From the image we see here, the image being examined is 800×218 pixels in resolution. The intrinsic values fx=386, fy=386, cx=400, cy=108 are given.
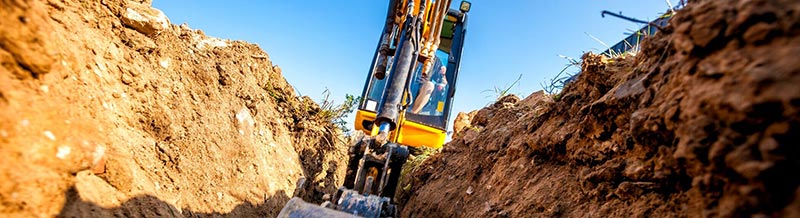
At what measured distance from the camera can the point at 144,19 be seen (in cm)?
321

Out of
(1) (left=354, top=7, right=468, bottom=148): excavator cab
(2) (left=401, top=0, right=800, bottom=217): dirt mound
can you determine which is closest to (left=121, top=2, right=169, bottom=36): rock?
(1) (left=354, top=7, right=468, bottom=148): excavator cab

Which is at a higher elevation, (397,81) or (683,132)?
(397,81)

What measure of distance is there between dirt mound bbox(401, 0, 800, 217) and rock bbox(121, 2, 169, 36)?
9.83ft

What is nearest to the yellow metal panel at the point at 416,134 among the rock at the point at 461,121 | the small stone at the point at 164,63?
the rock at the point at 461,121

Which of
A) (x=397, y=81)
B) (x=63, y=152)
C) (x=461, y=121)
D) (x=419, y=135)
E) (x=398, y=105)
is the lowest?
(x=63, y=152)

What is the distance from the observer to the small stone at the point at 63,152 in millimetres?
1440

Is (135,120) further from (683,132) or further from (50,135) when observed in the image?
(683,132)

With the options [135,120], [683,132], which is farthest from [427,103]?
[683,132]

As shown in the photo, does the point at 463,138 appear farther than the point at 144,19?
Yes

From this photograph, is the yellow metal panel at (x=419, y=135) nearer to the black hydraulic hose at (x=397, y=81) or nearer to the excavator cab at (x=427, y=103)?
the excavator cab at (x=427, y=103)

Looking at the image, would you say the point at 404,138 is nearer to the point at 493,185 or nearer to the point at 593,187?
the point at 493,185

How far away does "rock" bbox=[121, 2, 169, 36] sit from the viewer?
3074mm

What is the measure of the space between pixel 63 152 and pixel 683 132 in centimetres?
209

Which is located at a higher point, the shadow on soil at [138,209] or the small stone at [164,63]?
the small stone at [164,63]
